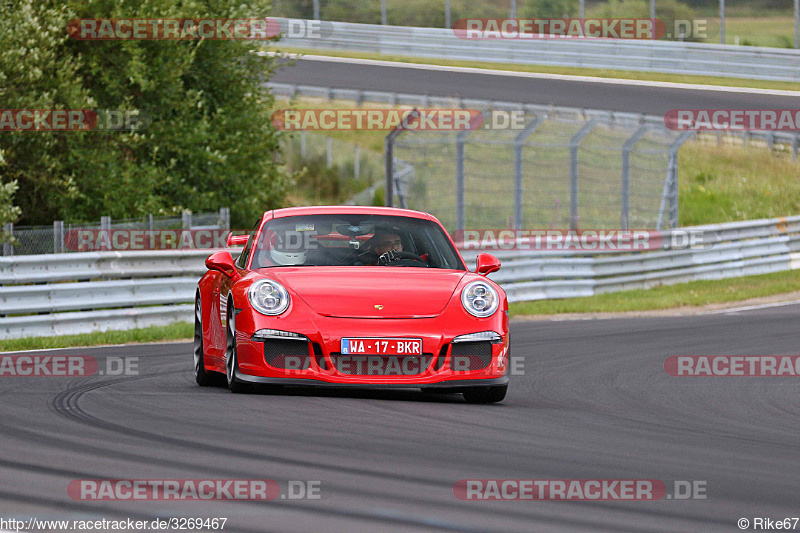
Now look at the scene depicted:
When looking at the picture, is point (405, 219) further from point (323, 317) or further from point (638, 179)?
point (638, 179)

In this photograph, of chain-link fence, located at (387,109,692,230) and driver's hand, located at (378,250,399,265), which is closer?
driver's hand, located at (378,250,399,265)

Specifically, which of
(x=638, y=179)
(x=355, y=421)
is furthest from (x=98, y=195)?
(x=355, y=421)

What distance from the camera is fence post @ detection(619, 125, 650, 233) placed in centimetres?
2405

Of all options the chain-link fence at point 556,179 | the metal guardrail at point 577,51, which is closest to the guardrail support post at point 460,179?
the chain-link fence at point 556,179

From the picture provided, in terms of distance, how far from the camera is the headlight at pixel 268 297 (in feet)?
27.3

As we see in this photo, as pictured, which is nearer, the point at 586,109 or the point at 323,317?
the point at 323,317

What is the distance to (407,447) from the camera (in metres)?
6.49

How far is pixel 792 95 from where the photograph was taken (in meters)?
36.8

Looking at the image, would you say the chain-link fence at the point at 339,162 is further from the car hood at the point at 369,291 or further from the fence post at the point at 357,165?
the car hood at the point at 369,291

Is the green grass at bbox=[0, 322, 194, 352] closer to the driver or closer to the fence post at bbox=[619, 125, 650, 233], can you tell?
the driver

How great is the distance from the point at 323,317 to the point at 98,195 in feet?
50.0

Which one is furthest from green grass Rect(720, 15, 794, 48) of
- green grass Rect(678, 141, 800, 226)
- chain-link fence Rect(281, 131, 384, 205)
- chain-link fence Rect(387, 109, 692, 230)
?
chain-link fence Rect(281, 131, 384, 205)

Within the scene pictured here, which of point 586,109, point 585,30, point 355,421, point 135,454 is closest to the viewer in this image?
point 135,454

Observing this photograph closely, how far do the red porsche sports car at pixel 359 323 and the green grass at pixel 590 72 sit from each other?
27.5 m
